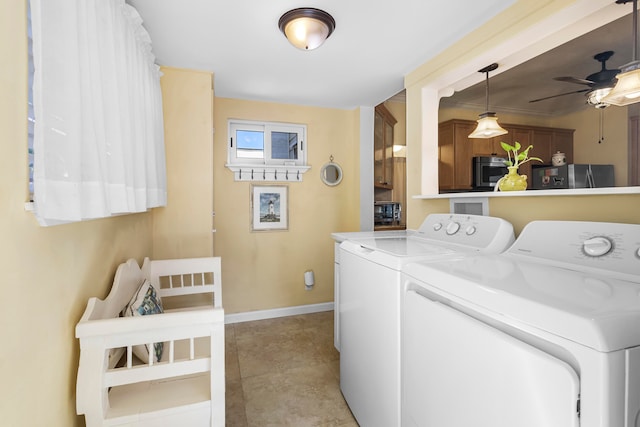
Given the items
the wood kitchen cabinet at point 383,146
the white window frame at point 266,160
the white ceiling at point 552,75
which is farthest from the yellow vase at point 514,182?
the white window frame at point 266,160

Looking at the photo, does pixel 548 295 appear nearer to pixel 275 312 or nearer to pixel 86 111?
pixel 86 111

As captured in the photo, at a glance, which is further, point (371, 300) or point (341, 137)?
point (341, 137)

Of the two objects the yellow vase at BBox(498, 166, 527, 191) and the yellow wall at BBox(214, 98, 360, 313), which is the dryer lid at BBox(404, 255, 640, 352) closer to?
the yellow vase at BBox(498, 166, 527, 191)

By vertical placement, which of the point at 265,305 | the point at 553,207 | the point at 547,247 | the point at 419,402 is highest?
the point at 553,207

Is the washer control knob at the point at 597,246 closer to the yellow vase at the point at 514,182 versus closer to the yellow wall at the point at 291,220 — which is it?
the yellow vase at the point at 514,182

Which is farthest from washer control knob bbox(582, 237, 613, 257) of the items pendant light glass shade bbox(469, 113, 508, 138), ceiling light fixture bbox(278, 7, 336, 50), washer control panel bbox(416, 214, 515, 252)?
pendant light glass shade bbox(469, 113, 508, 138)

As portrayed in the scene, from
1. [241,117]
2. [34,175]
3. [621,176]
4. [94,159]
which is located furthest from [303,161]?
[621,176]

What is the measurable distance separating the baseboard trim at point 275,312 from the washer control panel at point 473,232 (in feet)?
6.00

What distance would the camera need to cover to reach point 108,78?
3.77 ft

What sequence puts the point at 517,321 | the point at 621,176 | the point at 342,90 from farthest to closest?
the point at 621,176
the point at 342,90
the point at 517,321

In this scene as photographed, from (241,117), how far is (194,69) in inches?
29.5

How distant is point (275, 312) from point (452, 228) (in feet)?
7.10

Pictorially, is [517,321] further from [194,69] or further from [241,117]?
[241,117]

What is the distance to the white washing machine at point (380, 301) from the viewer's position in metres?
1.29
